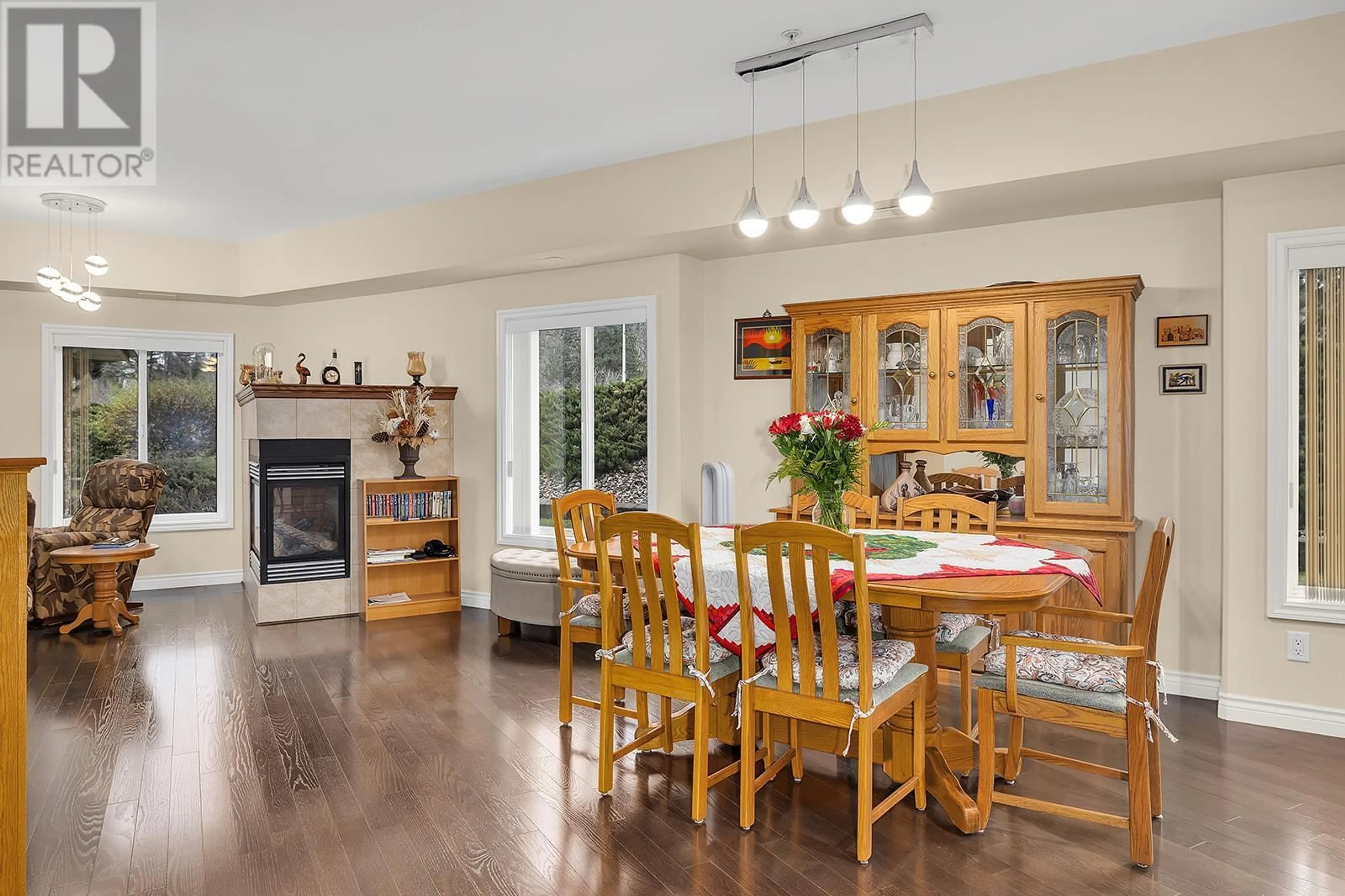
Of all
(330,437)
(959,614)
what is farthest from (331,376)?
(959,614)

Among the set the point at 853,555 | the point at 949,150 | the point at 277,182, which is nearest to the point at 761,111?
the point at 949,150

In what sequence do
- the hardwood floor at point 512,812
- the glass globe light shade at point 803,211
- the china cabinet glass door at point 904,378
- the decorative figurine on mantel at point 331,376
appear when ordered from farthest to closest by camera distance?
the decorative figurine on mantel at point 331,376, the china cabinet glass door at point 904,378, the glass globe light shade at point 803,211, the hardwood floor at point 512,812

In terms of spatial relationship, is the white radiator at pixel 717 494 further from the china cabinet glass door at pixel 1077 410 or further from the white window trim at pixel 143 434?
the white window trim at pixel 143 434

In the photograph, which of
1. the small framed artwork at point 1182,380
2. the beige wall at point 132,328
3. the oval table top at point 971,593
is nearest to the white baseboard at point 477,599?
the beige wall at point 132,328

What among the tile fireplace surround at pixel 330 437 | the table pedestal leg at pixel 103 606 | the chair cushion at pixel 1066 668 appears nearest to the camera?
the chair cushion at pixel 1066 668

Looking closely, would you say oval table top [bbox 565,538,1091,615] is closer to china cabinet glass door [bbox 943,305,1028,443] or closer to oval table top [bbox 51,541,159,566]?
china cabinet glass door [bbox 943,305,1028,443]

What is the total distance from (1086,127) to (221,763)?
4.47 metres

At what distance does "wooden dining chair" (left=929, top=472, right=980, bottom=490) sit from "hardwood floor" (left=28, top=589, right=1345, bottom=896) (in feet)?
4.26

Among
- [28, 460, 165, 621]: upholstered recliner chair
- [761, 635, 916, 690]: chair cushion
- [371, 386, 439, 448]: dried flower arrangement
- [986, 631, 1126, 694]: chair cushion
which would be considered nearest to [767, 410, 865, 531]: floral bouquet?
[761, 635, 916, 690]: chair cushion

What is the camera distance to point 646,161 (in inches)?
197

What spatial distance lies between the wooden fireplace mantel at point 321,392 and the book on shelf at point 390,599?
145cm

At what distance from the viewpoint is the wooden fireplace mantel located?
5.88 meters

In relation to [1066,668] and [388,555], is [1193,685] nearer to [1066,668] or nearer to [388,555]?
[1066,668]

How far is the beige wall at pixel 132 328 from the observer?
6645 millimetres
